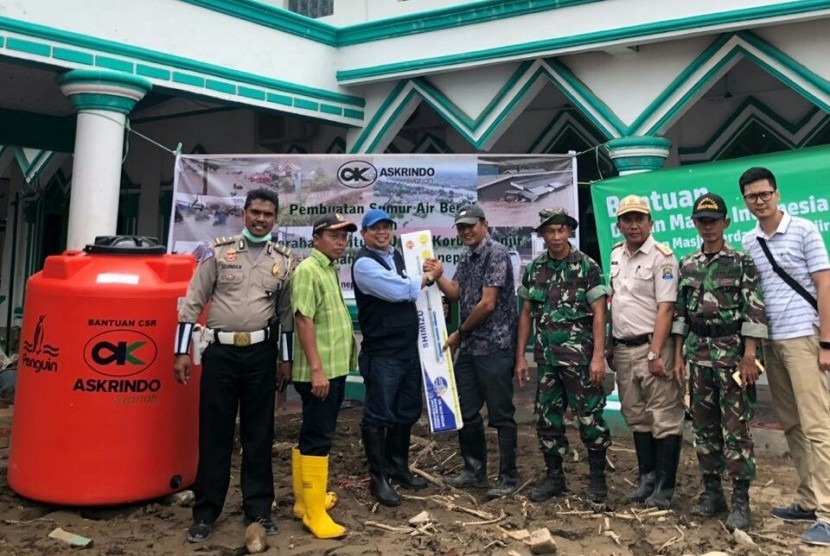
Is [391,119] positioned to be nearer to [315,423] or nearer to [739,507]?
[315,423]

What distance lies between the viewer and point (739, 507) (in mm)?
3445

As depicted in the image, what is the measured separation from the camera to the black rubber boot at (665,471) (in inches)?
144

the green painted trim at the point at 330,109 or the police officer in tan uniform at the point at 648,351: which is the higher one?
the green painted trim at the point at 330,109

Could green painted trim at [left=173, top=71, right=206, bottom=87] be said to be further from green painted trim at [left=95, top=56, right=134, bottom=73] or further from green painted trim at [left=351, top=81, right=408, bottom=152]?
green painted trim at [left=351, top=81, right=408, bottom=152]

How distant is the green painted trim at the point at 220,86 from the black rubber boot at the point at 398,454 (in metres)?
3.98

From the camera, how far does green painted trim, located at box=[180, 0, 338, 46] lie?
6605 millimetres

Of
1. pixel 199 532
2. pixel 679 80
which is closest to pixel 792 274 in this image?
pixel 199 532

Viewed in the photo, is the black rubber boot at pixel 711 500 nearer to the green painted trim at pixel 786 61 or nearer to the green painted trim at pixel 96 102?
the green painted trim at pixel 786 61

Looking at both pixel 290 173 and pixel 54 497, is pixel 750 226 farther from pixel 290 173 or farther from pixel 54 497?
pixel 54 497

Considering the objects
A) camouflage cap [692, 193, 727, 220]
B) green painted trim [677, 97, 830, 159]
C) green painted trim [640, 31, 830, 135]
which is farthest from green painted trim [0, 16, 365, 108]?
camouflage cap [692, 193, 727, 220]

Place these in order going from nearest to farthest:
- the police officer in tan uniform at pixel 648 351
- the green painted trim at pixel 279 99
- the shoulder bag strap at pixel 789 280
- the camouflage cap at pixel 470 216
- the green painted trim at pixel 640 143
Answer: the shoulder bag strap at pixel 789 280 → the police officer in tan uniform at pixel 648 351 → the camouflage cap at pixel 470 216 → the green painted trim at pixel 640 143 → the green painted trim at pixel 279 99

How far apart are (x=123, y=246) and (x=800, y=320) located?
3.38 meters

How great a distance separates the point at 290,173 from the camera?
6.11 metres

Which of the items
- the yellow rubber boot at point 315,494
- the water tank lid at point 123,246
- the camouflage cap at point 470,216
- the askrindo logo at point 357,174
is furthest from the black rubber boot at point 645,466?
the askrindo logo at point 357,174
